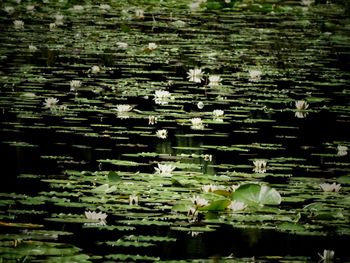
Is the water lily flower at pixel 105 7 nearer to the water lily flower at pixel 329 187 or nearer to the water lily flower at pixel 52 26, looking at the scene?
the water lily flower at pixel 52 26

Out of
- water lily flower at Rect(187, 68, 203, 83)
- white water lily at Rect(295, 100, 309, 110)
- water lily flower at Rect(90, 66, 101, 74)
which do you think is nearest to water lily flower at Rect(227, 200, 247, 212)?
white water lily at Rect(295, 100, 309, 110)

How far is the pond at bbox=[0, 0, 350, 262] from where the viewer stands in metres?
2.37

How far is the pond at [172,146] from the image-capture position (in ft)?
7.79

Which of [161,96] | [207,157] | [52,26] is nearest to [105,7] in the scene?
[52,26]

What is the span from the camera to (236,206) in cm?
265

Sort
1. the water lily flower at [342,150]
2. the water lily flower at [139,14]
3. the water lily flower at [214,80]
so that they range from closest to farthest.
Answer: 1. the water lily flower at [342,150]
2. the water lily flower at [214,80]
3. the water lily flower at [139,14]

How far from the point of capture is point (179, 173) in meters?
3.03

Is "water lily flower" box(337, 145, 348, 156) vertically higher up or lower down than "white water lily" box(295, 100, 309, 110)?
lower down

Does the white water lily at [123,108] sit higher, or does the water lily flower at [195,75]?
the water lily flower at [195,75]

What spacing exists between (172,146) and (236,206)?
0.81m

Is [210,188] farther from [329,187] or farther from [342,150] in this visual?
[342,150]

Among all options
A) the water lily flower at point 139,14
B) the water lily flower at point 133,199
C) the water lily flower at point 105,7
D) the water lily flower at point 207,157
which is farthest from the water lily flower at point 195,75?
the water lily flower at point 105,7

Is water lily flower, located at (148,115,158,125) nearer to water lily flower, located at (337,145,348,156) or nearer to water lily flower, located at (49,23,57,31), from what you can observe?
water lily flower, located at (337,145,348,156)

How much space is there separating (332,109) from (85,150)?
146 cm
